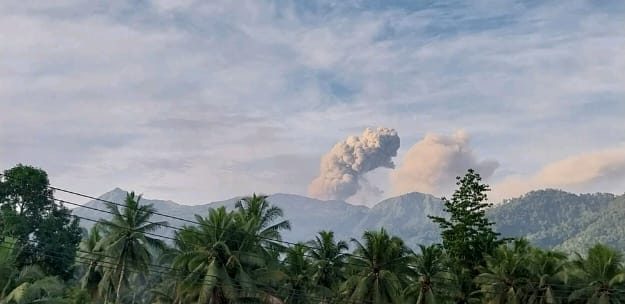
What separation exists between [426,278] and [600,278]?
13.8 m

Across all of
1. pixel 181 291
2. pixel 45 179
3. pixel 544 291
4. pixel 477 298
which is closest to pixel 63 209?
pixel 45 179

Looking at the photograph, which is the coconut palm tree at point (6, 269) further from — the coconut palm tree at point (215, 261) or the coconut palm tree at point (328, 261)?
the coconut palm tree at point (328, 261)

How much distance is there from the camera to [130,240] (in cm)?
5444

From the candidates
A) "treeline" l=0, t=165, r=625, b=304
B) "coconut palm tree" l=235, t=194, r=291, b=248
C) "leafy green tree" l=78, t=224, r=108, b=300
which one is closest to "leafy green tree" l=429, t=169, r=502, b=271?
"treeline" l=0, t=165, r=625, b=304

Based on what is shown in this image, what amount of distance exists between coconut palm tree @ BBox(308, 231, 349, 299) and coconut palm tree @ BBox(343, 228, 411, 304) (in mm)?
2915

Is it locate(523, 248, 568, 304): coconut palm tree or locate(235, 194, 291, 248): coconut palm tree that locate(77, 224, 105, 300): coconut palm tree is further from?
locate(523, 248, 568, 304): coconut palm tree

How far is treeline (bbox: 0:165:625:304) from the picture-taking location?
1848 inches

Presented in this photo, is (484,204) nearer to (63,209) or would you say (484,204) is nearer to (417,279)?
(417,279)

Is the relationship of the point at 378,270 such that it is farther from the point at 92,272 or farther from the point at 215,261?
the point at 92,272

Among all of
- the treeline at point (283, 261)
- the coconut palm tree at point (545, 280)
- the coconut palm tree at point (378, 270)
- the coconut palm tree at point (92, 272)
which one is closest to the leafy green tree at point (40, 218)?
the treeline at point (283, 261)

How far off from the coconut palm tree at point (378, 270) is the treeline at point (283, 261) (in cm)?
8

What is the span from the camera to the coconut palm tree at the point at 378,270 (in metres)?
54.2

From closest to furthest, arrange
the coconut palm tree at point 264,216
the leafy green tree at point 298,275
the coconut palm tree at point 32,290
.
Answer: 1. the coconut palm tree at point 32,290
2. the coconut palm tree at point 264,216
3. the leafy green tree at point 298,275

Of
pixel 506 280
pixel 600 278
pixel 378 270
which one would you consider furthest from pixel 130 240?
pixel 600 278
